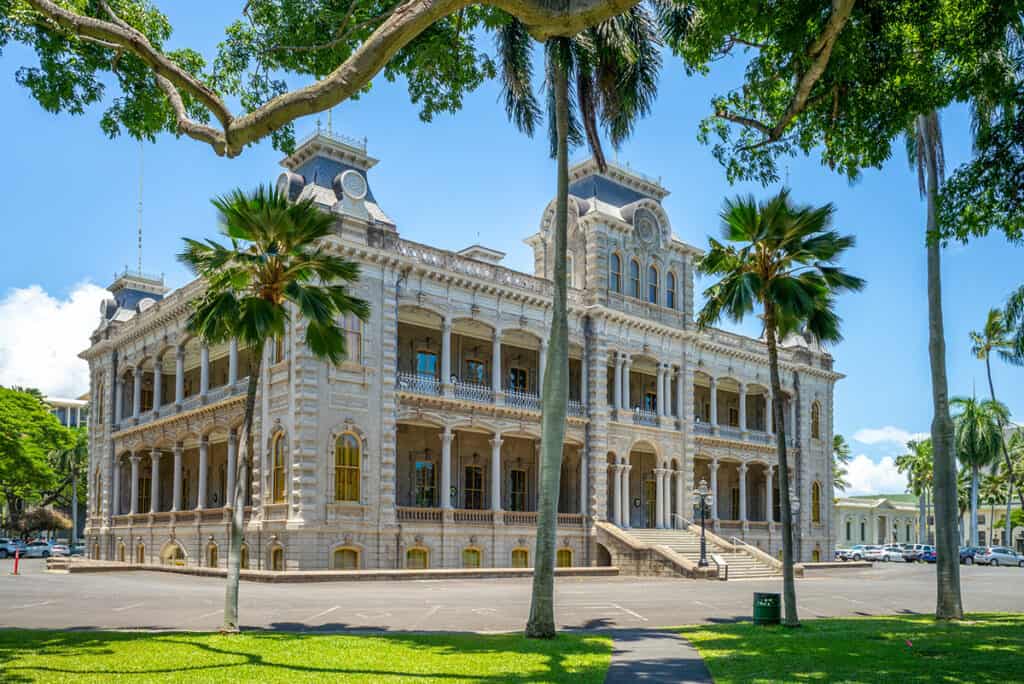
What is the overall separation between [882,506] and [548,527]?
10013 centimetres

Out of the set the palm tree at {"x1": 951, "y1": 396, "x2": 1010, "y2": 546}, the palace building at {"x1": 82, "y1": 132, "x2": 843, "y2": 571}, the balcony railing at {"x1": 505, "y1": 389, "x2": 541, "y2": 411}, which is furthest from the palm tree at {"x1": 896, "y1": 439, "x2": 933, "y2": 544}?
the balcony railing at {"x1": 505, "y1": 389, "x2": 541, "y2": 411}

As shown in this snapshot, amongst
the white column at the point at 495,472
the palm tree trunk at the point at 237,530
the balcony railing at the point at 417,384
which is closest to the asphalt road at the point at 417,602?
the palm tree trunk at the point at 237,530

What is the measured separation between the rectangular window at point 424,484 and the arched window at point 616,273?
11.6m

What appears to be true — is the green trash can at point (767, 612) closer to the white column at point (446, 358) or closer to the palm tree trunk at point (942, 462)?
the palm tree trunk at point (942, 462)

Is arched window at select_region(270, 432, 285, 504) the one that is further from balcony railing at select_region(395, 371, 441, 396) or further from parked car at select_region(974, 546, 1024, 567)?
parked car at select_region(974, 546, 1024, 567)

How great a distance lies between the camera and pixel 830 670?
12688 mm

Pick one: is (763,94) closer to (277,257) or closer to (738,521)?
(277,257)

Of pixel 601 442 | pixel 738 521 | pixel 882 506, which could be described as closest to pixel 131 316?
pixel 601 442

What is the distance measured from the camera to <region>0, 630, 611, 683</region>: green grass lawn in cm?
1152

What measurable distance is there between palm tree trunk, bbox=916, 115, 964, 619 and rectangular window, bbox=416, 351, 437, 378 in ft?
72.5

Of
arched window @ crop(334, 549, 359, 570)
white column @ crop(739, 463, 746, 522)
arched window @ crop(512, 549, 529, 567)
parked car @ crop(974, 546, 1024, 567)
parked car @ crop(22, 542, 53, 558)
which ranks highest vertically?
white column @ crop(739, 463, 746, 522)

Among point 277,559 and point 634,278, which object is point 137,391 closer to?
point 277,559

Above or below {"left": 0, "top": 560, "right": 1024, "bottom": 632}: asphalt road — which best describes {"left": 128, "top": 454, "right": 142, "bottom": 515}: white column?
above

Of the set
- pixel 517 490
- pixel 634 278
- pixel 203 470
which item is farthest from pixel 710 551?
pixel 203 470
